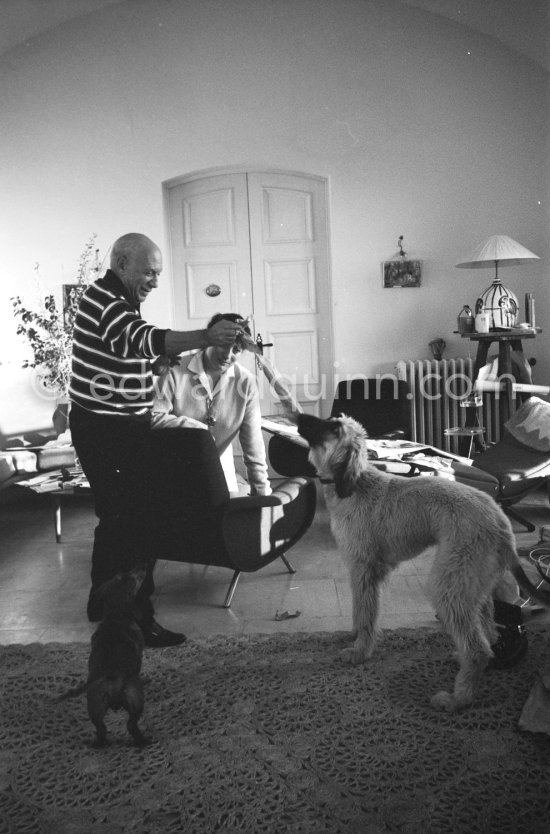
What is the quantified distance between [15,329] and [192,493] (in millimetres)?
4003

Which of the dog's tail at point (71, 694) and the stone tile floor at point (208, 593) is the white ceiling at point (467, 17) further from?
the dog's tail at point (71, 694)

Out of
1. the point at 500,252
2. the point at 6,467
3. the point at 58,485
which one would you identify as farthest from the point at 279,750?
the point at 500,252

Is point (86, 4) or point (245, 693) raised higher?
point (86, 4)

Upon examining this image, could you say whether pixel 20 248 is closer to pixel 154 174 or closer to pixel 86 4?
pixel 154 174

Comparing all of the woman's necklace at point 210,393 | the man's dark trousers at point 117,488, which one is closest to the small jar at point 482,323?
the woman's necklace at point 210,393

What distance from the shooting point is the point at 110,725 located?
2102 mm

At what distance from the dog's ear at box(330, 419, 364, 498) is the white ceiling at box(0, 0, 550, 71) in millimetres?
4589

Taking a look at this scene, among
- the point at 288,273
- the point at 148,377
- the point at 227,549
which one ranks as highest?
the point at 288,273

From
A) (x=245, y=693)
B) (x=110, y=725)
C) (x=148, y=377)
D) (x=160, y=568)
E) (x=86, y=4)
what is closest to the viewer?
(x=110, y=725)

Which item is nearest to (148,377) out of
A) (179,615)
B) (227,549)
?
(227,549)

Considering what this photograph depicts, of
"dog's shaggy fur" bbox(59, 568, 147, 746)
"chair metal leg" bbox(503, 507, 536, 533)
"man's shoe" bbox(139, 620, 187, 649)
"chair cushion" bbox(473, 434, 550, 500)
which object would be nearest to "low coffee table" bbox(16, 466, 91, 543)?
"man's shoe" bbox(139, 620, 187, 649)

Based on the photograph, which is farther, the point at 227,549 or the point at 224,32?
the point at 224,32

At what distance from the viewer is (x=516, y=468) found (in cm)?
377

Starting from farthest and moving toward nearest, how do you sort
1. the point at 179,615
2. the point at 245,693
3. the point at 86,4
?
1. the point at 86,4
2. the point at 179,615
3. the point at 245,693
